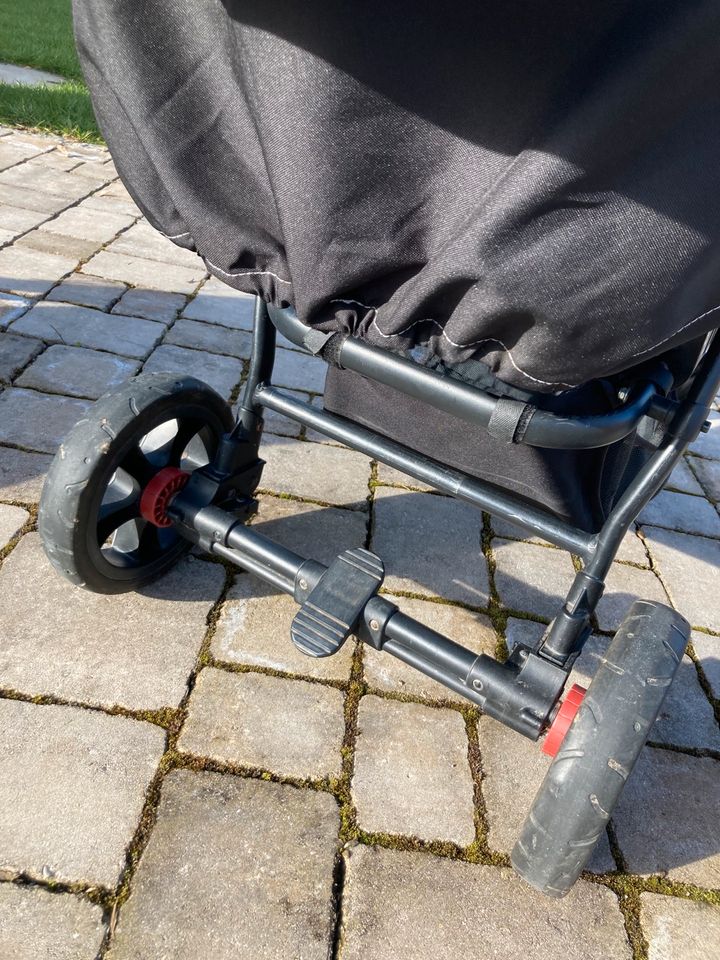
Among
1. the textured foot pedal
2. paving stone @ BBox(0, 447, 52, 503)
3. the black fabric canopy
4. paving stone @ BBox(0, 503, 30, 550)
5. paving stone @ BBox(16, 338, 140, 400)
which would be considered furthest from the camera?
paving stone @ BBox(16, 338, 140, 400)

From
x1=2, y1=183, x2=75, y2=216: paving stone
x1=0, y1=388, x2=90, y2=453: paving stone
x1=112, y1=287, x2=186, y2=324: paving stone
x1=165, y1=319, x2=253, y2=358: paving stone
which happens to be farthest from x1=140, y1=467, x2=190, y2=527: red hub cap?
x1=2, y1=183, x2=75, y2=216: paving stone

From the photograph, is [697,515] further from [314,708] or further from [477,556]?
[314,708]

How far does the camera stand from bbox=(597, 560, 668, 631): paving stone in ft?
7.65

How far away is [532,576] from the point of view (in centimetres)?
244

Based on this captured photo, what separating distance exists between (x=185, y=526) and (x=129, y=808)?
0.65 meters

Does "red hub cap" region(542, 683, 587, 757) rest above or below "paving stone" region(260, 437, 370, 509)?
above

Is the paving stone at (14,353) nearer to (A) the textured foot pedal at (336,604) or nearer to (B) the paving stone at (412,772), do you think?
(A) the textured foot pedal at (336,604)

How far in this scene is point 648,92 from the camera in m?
0.94

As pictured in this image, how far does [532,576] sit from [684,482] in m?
1.14

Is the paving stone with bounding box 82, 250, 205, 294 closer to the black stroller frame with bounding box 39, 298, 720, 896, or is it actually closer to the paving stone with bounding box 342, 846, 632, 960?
the black stroller frame with bounding box 39, 298, 720, 896

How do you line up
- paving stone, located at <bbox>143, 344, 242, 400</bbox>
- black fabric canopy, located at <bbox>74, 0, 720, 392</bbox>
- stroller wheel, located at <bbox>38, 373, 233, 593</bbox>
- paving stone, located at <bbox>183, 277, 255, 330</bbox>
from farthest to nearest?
1. paving stone, located at <bbox>183, 277, 255, 330</bbox>
2. paving stone, located at <bbox>143, 344, 242, 400</bbox>
3. stroller wheel, located at <bbox>38, 373, 233, 593</bbox>
4. black fabric canopy, located at <bbox>74, 0, 720, 392</bbox>

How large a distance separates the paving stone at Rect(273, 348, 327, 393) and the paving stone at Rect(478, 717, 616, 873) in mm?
1779

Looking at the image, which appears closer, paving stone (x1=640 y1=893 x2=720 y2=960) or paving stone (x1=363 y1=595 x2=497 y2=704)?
paving stone (x1=640 y1=893 x2=720 y2=960)

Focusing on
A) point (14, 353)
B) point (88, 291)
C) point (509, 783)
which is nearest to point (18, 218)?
point (88, 291)
